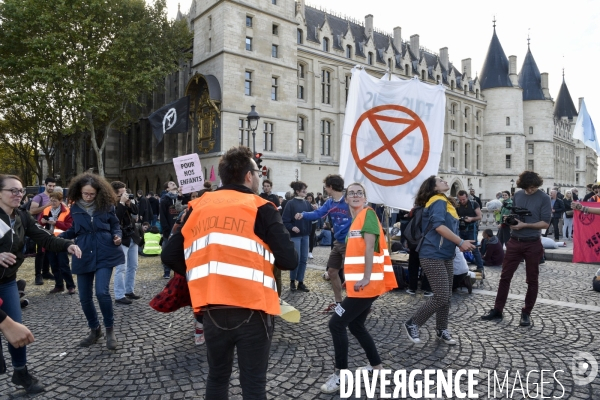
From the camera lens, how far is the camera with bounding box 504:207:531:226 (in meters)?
4.86

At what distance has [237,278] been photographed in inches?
83.7

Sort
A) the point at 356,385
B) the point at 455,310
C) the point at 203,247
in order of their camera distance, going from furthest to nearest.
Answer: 1. the point at 455,310
2. the point at 356,385
3. the point at 203,247

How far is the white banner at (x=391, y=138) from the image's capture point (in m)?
6.39

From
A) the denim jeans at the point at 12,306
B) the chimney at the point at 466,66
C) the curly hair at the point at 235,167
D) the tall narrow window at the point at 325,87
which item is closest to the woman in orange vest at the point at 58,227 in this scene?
the denim jeans at the point at 12,306

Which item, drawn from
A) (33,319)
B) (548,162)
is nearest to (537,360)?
(33,319)

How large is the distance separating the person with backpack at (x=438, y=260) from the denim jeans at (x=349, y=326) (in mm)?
1069

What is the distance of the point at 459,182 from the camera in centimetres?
4978

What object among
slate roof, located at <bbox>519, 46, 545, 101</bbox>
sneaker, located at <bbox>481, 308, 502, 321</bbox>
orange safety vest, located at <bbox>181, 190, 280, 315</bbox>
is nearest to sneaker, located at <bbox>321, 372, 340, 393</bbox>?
orange safety vest, located at <bbox>181, 190, 280, 315</bbox>

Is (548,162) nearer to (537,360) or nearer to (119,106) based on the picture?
(119,106)

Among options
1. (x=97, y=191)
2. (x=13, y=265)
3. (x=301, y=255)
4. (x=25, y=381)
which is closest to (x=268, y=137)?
(x=301, y=255)

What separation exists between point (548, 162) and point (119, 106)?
2131 inches

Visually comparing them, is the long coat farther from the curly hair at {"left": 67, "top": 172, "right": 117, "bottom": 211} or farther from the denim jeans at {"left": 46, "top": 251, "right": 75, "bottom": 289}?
the denim jeans at {"left": 46, "top": 251, "right": 75, "bottom": 289}

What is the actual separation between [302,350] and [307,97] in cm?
3156

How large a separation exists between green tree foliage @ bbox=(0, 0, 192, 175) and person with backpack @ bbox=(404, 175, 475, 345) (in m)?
22.7
